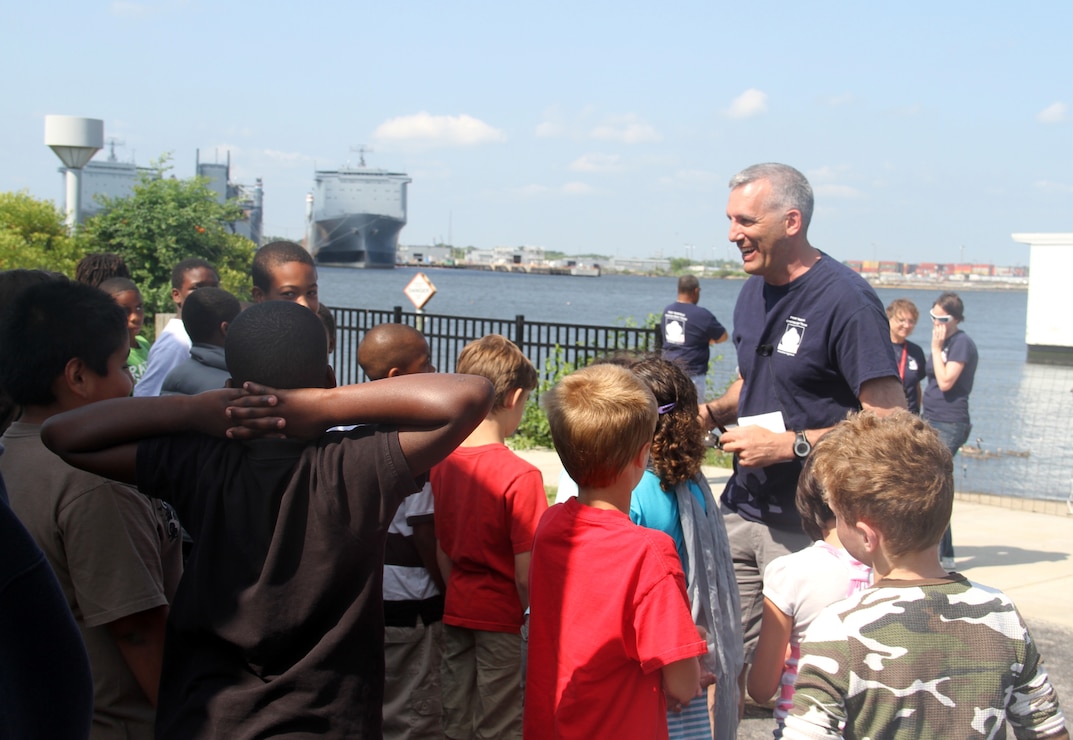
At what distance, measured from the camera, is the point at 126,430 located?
224cm

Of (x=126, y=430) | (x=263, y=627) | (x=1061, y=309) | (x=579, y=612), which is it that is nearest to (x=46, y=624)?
(x=263, y=627)

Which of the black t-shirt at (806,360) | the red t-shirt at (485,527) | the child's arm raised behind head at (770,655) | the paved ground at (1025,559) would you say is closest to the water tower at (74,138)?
the paved ground at (1025,559)

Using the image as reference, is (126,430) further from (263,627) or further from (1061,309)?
(1061,309)

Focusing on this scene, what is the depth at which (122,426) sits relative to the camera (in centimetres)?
223

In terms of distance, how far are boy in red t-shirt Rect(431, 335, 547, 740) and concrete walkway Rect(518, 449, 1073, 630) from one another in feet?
13.4

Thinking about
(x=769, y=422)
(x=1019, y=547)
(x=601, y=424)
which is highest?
(x=601, y=424)

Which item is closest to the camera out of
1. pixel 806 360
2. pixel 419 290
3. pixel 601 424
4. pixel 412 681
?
pixel 601 424

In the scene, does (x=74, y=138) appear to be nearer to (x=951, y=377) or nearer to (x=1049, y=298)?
(x=951, y=377)

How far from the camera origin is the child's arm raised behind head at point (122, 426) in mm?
2223

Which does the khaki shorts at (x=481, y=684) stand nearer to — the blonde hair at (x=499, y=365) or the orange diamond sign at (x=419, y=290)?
the blonde hair at (x=499, y=365)

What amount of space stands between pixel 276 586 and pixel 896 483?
148 centimetres

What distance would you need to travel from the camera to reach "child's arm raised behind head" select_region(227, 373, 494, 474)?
2166 mm

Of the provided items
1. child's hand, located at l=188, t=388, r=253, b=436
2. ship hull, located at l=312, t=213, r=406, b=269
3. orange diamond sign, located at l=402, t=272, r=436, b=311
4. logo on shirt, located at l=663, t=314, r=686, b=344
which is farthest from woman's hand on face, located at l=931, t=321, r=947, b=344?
ship hull, located at l=312, t=213, r=406, b=269

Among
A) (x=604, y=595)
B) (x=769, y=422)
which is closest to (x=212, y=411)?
(x=604, y=595)
